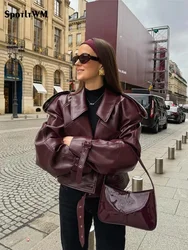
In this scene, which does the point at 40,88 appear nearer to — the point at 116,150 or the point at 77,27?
the point at 116,150

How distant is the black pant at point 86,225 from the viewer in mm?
1602

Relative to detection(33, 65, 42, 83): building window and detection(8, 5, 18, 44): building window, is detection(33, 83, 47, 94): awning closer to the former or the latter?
detection(33, 65, 42, 83): building window

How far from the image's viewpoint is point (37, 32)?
30.4 metres

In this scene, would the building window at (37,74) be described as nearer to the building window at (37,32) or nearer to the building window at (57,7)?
the building window at (37,32)

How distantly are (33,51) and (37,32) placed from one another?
3608 mm

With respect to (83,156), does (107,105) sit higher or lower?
higher

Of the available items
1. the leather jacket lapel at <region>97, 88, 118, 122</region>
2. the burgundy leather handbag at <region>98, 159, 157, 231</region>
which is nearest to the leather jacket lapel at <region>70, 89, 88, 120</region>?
the leather jacket lapel at <region>97, 88, 118, 122</region>

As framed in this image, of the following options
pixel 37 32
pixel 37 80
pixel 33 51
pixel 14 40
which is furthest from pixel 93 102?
pixel 37 32

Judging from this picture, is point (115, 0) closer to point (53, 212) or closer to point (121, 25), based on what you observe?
point (121, 25)

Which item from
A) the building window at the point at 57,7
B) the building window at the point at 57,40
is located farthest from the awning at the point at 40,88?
the building window at the point at 57,7

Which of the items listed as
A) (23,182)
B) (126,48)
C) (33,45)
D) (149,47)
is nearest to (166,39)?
(149,47)

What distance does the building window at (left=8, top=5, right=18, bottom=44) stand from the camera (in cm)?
2633

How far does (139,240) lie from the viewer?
265 centimetres

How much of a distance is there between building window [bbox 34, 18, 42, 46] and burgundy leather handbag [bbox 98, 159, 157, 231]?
102 ft
